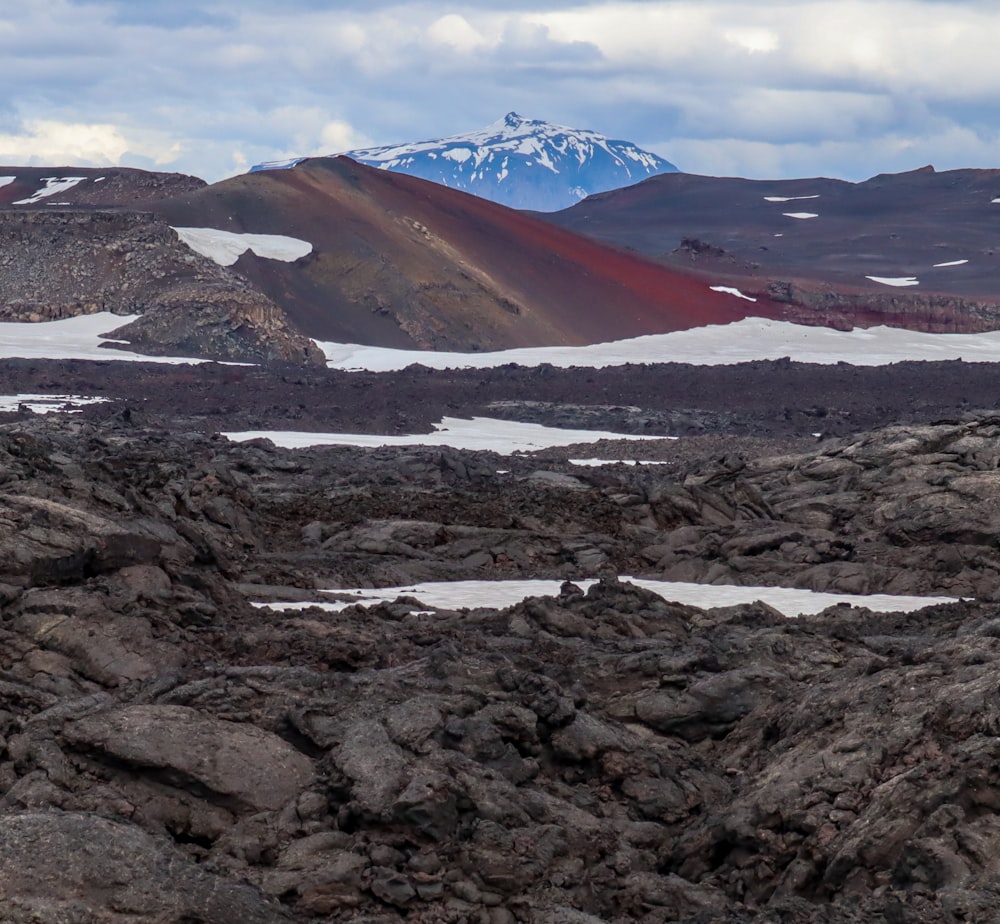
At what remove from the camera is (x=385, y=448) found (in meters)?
32.4

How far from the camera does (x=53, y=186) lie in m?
76.2

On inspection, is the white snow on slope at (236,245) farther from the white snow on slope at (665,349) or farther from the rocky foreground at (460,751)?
the rocky foreground at (460,751)

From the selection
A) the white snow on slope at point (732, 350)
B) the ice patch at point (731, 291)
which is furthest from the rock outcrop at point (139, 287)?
the ice patch at point (731, 291)

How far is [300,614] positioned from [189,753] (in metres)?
5.17

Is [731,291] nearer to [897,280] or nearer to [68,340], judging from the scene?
[897,280]

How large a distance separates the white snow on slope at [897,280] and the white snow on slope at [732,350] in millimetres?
14054

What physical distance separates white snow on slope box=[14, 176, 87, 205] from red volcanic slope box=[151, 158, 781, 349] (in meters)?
10.7

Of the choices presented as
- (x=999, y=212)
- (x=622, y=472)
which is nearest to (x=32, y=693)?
(x=622, y=472)

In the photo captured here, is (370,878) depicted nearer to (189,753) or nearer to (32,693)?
(189,753)

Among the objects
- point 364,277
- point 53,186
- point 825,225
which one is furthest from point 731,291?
point 825,225

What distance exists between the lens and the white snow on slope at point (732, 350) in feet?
184

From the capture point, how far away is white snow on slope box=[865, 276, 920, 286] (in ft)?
283

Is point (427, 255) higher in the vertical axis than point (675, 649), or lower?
higher

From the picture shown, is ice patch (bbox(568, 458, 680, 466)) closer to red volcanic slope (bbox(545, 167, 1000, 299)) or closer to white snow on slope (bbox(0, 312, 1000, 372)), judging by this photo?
white snow on slope (bbox(0, 312, 1000, 372))
